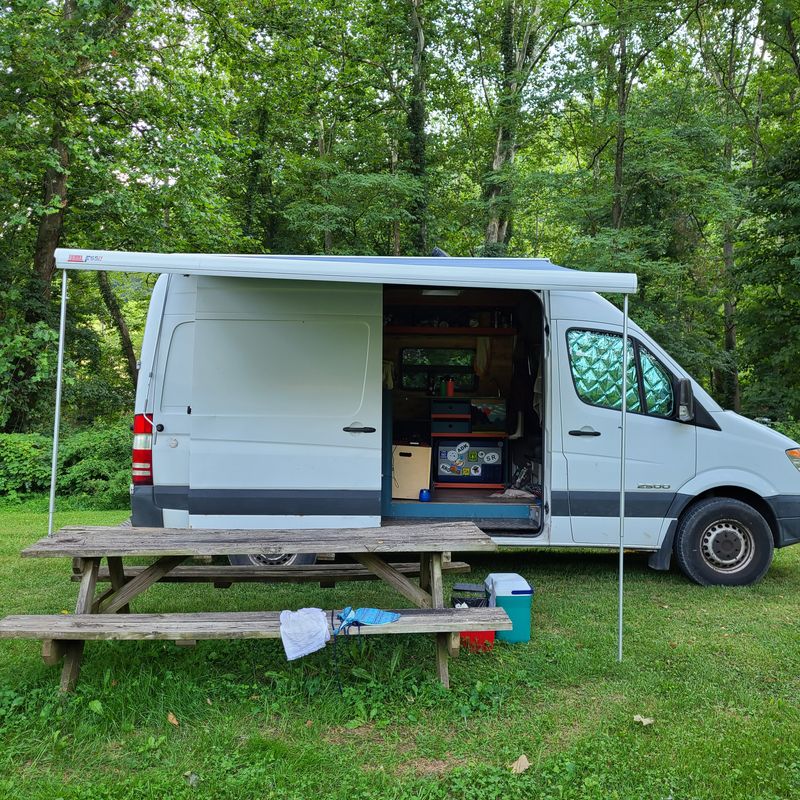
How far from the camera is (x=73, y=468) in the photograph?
10633mm

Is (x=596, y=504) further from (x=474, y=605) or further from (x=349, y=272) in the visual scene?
(x=349, y=272)

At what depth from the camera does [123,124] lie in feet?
40.0

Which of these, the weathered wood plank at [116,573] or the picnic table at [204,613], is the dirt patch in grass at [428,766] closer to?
the picnic table at [204,613]

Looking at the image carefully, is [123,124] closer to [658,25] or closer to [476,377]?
[476,377]

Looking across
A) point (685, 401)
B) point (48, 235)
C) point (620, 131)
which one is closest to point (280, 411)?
point (685, 401)

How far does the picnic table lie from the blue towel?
0.15ft

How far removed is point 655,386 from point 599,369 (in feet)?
1.63

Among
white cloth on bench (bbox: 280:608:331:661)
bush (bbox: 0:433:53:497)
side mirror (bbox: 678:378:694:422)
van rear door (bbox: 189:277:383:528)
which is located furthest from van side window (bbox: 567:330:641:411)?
bush (bbox: 0:433:53:497)

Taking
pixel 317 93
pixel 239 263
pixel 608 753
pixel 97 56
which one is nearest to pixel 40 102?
pixel 97 56

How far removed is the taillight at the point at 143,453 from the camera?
5.17 meters

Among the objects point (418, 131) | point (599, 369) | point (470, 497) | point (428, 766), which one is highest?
point (418, 131)

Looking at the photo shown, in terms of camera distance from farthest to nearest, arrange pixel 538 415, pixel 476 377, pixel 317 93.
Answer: pixel 317 93
pixel 476 377
pixel 538 415

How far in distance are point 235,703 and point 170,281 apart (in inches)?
129

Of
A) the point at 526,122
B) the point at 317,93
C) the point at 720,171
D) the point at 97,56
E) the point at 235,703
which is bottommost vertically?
the point at 235,703
